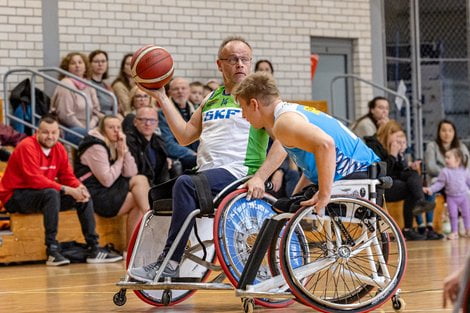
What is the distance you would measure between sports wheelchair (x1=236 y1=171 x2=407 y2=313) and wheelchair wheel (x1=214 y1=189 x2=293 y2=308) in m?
0.26

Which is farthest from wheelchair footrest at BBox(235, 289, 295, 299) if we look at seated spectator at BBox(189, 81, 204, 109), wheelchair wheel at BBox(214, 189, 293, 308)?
seated spectator at BBox(189, 81, 204, 109)

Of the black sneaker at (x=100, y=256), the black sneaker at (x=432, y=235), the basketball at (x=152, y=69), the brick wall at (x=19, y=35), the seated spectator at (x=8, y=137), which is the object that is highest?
the brick wall at (x=19, y=35)

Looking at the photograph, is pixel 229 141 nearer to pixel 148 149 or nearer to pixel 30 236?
pixel 30 236

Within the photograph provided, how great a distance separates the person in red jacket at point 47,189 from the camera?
9.09 m

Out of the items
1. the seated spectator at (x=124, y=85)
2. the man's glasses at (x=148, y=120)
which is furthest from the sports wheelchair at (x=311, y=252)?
the seated spectator at (x=124, y=85)

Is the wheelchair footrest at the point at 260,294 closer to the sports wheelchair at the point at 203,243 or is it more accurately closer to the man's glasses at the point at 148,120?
the sports wheelchair at the point at 203,243

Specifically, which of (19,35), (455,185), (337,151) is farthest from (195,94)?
(337,151)

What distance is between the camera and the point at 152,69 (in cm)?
561

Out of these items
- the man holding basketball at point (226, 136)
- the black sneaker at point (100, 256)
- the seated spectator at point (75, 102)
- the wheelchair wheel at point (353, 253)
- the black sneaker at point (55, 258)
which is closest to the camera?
the wheelchair wheel at point (353, 253)

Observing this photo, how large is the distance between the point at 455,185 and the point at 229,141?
6.72 m

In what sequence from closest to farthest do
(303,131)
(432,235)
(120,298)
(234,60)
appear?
(303,131) → (120,298) → (234,60) → (432,235)

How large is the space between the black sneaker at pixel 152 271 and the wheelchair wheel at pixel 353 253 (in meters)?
0.65

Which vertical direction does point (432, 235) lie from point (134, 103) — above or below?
below

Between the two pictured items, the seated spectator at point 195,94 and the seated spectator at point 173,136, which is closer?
the seated spectator at point 173,136
